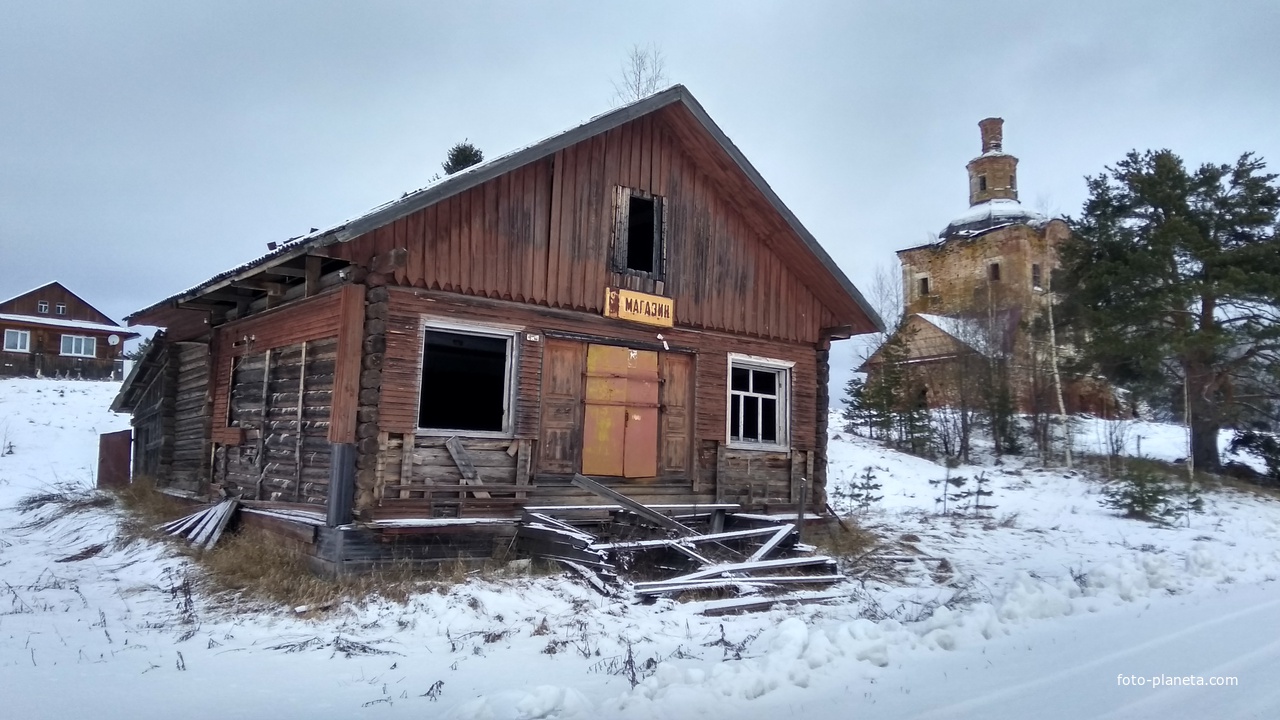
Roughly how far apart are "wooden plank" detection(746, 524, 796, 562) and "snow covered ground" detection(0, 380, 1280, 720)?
3.37ft

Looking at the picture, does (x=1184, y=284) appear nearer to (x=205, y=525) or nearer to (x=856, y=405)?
(x=856, y=405)

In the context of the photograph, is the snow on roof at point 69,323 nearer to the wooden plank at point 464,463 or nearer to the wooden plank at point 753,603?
the wooden plank at point 464,463

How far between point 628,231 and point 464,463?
4.07 m

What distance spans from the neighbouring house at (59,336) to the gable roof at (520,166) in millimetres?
35814

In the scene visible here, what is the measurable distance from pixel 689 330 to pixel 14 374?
139ft

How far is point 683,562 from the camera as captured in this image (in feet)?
34.7

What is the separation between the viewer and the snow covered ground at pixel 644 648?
5.57 metres

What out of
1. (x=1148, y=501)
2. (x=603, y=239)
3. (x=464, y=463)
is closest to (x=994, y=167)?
(x=1148, y=501)

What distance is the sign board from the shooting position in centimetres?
1216

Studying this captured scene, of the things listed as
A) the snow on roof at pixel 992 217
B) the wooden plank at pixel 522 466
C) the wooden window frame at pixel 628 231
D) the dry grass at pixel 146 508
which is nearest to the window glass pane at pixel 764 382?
the wooden window frame at pixel 628 231

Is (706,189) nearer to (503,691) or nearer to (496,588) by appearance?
(496,588)

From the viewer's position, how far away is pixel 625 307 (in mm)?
12289

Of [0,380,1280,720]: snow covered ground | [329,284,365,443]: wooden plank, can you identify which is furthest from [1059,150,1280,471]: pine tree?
[329,284,365,443]: wooden plank

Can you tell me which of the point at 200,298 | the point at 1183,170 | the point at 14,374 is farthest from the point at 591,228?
the point at 14,374
